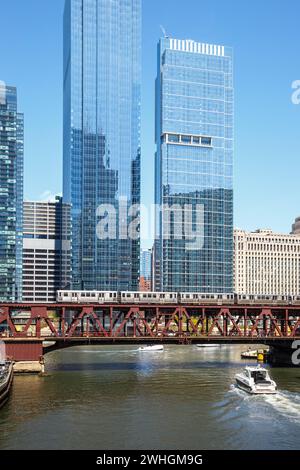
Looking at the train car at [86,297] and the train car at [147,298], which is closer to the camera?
the train car at [86,297]

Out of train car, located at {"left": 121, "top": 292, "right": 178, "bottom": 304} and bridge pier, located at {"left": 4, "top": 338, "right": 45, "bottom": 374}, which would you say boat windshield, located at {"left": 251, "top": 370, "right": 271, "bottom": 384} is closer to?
bridge pier, located at {"left": 4, "top": 338, "right": 45, "bottom": 374}

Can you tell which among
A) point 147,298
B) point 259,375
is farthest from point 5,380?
point 147,298

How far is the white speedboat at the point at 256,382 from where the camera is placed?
6825cm

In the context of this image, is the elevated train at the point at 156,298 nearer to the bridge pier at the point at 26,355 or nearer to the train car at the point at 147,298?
the train car at the point at 147,298

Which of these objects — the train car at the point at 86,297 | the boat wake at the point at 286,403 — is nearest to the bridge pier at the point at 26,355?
the train car at the point at 86,297

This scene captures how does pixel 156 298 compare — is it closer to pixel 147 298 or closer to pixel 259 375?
pixel 147 298

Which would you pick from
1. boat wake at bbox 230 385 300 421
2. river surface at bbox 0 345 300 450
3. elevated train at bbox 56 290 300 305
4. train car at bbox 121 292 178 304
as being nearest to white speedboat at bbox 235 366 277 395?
boat wake at bbox 230 385 300 421

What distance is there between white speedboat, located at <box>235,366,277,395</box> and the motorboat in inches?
1054

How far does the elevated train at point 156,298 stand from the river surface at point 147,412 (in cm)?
1463

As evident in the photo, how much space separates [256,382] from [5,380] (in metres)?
28.1

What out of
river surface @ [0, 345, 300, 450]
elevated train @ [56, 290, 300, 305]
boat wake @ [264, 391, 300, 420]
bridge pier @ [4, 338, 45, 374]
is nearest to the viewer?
river surface @ [0, 345, 300, 450]

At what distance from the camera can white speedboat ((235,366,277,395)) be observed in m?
68.2

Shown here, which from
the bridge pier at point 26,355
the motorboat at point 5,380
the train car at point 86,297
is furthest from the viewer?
the train car at point 86,297

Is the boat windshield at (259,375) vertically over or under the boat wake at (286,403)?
over
